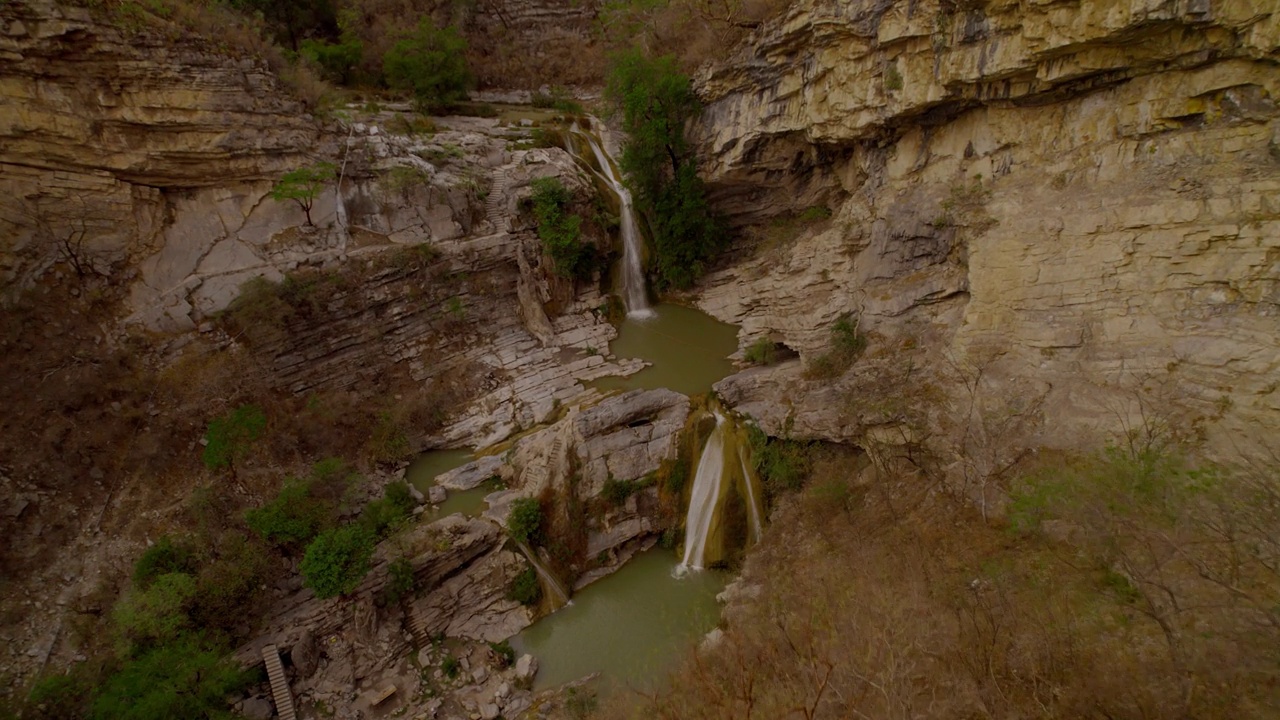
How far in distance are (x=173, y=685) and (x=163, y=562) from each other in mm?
2336

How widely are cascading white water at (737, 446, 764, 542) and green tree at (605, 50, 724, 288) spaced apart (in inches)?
327

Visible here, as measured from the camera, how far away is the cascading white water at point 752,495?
11.3 metres

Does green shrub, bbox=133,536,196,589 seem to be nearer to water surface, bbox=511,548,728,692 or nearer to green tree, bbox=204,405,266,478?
green tree, bbox=204,405,266,478

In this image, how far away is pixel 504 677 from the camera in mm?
9344

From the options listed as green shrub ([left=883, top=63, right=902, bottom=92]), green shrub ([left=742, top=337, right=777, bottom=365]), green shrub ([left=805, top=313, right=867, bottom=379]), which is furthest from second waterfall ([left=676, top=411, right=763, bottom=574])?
green shrub ([left=883, top=63, right=902, bottom=92])

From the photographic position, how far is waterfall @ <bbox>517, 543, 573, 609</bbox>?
10.5 m

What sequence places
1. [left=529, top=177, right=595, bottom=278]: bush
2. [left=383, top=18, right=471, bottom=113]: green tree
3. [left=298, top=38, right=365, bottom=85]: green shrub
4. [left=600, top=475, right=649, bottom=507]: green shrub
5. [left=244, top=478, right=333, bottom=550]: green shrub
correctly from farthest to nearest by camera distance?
[left=383, top=18, right=471, bottom=113]: green tree, [left=298, top=38, right=365, bottom=85]: green shrub, [left=529, top=177, right=595, bottom=278]: bush, [left=600, top=475, right=649, bottom=507]: green shrub, [left=244, top=478, right=333, bottom=550]: green shrub

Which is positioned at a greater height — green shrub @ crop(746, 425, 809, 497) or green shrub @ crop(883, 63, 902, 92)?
green shrub @ crop(883, 63, 902, 92)

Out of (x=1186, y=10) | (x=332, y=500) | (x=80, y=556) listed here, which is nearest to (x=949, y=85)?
(x=1186, y=10)

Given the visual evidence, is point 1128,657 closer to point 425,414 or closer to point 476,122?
point 425,414

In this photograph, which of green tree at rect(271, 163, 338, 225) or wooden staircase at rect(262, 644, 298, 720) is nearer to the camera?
wooden staircase at rect(262, 644, 298, 720)

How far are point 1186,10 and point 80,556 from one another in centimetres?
1963

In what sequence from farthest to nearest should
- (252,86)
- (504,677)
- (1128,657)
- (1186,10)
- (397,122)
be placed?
(397,122) → (252,86) → (504,677) → (1186,10) → (1128,657)

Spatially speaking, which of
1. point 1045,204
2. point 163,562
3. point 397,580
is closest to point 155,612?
point 163,562
